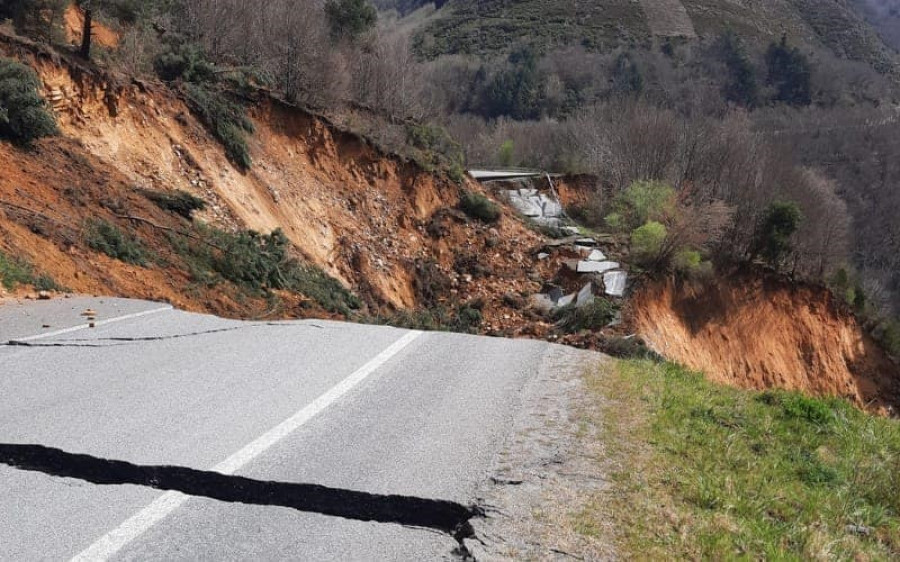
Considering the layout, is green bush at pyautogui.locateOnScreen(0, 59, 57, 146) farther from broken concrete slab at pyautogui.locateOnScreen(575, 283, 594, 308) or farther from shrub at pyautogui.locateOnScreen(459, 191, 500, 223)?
shrub at pyautogui.locateOnScreen(459, 191, 500, 223)

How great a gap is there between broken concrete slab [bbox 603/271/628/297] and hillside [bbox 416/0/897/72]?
79.9 metres

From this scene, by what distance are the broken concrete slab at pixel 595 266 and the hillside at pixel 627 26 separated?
3114 inches

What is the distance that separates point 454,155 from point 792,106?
256 feet

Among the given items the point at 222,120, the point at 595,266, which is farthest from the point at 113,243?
the point at 595,266

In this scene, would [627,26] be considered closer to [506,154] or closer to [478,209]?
[506,154]

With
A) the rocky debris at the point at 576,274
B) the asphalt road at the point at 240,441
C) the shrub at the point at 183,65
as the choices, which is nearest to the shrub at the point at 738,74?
the rocky debris at the point at 576,274

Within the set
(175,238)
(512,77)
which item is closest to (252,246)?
(175,238)

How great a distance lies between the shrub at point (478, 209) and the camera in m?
25.1

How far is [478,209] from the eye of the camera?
2506cm

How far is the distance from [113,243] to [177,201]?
3.02 m

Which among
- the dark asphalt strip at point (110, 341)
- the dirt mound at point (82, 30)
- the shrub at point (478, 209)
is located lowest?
the shrub at point (478, 209)

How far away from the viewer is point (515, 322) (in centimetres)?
1927

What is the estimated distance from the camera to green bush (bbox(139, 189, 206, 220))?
1423 centimetres

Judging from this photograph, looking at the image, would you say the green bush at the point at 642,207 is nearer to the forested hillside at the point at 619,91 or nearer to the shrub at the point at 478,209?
the forested hillside at the point at 619,91
